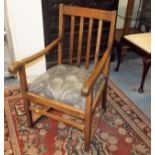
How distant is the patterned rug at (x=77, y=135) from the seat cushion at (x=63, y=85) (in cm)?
38

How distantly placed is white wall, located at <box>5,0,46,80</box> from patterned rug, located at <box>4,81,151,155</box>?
0.56m

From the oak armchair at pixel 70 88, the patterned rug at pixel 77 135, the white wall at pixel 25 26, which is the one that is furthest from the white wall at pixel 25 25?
the patterned rug at pixel 77 135

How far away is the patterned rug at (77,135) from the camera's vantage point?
58.3 inches

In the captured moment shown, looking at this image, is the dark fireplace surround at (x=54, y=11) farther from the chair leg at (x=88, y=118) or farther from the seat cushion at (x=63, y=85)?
the chair leg at (x=88, y=118)

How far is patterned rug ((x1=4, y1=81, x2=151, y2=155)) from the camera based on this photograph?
58.3 inches

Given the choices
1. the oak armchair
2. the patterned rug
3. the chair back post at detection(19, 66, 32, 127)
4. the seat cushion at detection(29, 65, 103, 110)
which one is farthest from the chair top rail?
the patterned rug

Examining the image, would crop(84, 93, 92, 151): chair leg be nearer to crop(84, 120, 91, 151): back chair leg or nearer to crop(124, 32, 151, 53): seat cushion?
crop(84, 120, 91, 151): back chair leg

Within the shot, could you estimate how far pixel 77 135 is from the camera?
5.25 ft

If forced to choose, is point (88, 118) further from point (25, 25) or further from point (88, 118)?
point (25, 25)

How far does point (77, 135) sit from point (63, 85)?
1.47ft

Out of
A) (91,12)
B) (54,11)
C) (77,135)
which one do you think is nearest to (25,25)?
(54,11)

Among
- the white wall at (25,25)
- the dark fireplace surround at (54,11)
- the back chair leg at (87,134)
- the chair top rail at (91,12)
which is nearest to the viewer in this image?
the back chair leg at (87,134)

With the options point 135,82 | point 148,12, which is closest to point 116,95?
point 135,82

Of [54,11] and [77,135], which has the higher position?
[54,11]
